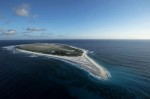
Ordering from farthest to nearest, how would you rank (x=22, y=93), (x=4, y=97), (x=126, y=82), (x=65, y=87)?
(x=126, y=82)
(x=65, y=87)
(x=22, y=93)
(x=4, y=97)

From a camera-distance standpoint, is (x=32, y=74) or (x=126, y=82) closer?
(x=126, y=82)

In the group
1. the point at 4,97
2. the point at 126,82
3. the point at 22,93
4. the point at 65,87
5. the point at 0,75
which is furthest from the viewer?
the point at 0,75

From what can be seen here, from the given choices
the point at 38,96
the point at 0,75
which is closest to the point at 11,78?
the point at 0,75

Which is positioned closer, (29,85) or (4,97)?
(4,97)

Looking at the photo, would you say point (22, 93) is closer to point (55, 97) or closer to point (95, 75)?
point (55, 97)

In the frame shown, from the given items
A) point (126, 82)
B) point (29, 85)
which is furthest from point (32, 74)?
point (126, 82)

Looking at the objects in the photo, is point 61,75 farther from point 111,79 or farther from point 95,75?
point 111,79

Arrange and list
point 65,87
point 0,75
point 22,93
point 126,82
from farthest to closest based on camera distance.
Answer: point 0,75 → point 126,82 → point 65,87 → point 22,93
